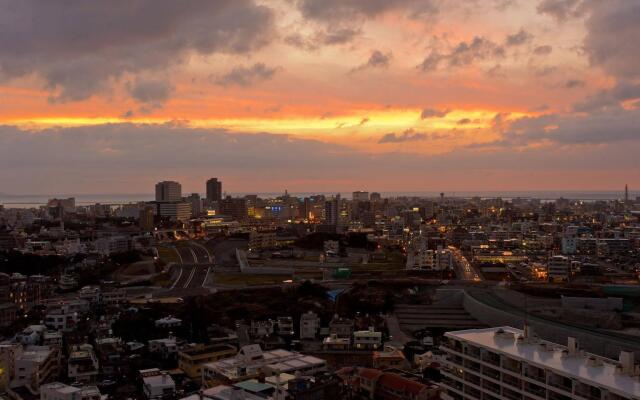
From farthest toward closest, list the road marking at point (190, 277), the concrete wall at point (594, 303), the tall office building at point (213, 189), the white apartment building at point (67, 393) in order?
the tall office building at point (213, 189)
the road marking at point (190, 277)
the concrete wall at point (594, 303)
the white apartment building at point (67, 393)

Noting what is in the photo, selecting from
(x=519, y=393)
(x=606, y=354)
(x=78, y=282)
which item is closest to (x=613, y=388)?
(x=519, y=393)

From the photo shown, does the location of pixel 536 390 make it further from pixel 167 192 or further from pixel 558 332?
pixel 167 192

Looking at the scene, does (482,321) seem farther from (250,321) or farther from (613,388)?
(613,388)

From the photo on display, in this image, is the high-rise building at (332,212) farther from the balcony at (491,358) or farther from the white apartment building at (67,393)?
the balcony at (491,358)

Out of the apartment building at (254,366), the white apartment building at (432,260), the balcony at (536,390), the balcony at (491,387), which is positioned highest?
the balcony at (536,390)

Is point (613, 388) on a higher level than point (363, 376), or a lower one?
higher

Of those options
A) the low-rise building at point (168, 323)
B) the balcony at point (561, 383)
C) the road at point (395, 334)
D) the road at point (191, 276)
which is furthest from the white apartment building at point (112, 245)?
the balcony at point (561, 383)

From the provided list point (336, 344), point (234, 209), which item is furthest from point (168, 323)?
point (234, 209)
